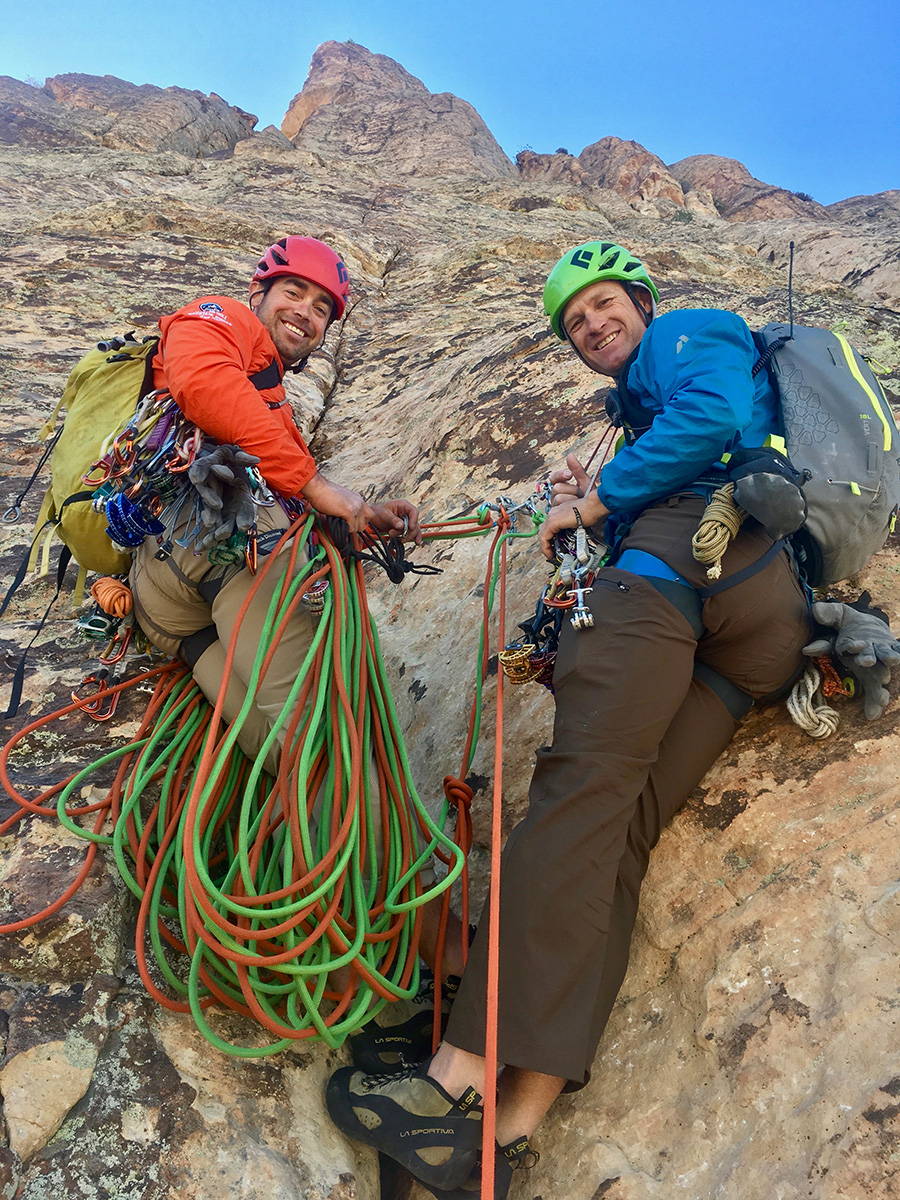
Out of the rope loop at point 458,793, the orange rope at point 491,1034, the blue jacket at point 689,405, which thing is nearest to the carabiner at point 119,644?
the rope loop at point 458,793

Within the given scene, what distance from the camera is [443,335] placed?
757 centimetres

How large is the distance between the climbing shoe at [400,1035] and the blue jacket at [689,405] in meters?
1.52

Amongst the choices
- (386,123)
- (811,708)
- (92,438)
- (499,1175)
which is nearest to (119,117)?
(386,123)

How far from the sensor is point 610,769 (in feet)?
6.14

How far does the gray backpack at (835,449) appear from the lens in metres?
2.02

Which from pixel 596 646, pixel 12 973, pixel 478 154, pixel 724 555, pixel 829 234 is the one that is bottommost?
pixel 12 973

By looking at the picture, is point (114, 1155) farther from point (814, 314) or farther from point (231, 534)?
point (814, 314)

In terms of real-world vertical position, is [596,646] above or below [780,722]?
above

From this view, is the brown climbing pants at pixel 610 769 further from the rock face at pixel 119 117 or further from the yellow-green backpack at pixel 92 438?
the rock face at pixel 119 117

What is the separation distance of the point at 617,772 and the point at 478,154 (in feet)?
106

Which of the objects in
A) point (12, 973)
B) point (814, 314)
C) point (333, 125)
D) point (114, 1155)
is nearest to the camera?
point (114, 1155)

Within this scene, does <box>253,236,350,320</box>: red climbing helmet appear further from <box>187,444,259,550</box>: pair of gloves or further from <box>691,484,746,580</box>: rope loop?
<box>691,484,746,580</box>: rope loop

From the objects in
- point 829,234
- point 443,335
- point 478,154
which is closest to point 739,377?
point 443,335

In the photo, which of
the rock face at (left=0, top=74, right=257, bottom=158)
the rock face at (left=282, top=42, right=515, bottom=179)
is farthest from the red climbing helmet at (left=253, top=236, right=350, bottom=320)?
the rock face at (left=282, top=42, right=515, bottom=179)
